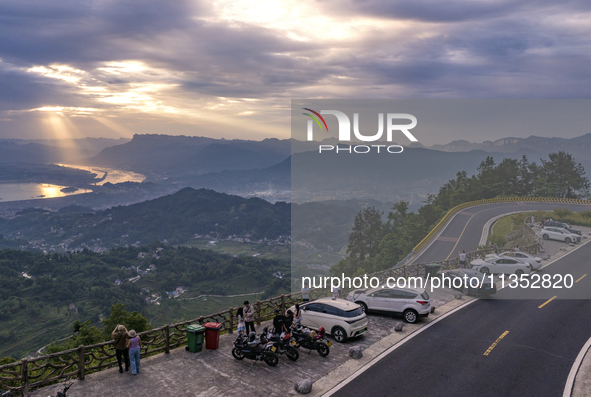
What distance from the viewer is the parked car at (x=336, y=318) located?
1688 centimetres

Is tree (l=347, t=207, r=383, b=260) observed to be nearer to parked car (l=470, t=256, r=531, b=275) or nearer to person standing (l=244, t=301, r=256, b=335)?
parked car (l=470, t=256, r=531, b=275)

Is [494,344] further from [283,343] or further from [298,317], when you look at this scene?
[283,343]

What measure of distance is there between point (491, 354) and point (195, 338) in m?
13.1

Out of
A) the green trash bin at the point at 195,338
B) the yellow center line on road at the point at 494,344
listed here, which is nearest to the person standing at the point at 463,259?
the yellow center line on road at the point at 494,344

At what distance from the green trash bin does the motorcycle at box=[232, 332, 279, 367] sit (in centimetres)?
196

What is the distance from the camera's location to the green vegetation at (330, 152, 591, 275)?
9481cm

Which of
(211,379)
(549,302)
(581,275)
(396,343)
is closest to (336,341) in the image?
(396,343)

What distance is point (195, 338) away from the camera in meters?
15.5

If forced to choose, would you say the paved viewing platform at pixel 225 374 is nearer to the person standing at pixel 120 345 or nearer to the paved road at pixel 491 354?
the person standing at pixel 120 345

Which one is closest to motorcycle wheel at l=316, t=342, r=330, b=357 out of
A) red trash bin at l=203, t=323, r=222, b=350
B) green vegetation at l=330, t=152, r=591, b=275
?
red trash bin at l=203, t=323, r=222, b=350

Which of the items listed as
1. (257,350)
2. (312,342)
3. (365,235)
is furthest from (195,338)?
(365,235)

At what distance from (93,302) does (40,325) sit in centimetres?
1466

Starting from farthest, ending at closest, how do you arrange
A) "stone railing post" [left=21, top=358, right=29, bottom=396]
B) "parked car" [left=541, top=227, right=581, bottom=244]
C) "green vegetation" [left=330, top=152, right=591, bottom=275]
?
"green vegetation" [left=330, top=152, right=591, bottom=275] < "parked car" [left=541, top=227, right=581, bottom=244] < "stone railing post" [left=21, top=358, right=29, bottom=396]

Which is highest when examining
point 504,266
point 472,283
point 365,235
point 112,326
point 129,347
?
point 129,347
